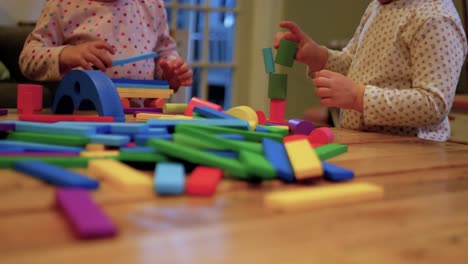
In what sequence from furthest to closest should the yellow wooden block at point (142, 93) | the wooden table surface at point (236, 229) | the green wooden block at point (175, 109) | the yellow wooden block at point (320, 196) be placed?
the yellow wooden block at point (142, 93) → the green wooden block at point (175, 109) → the yellow wooden block at point (320, 196) → the wooden table surface at point (236, 229)

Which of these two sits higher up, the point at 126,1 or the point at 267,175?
Result: the point at 126,1

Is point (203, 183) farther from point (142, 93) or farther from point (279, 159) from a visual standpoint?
point (142, 93)

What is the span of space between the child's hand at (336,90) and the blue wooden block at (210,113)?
28 centimetres

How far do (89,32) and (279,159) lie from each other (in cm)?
95

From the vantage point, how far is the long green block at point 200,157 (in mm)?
519

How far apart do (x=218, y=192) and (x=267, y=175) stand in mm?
61

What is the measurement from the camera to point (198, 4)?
2.96 m

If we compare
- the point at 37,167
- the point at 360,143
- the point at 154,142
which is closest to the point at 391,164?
the point at 360,143

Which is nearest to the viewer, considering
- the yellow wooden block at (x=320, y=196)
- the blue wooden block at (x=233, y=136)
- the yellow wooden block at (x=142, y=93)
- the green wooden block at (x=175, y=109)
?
the yellow wooden block at (x=320, y=196)

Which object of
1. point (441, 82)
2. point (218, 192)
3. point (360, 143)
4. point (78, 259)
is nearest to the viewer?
point (78, 259)

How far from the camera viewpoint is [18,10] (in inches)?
107

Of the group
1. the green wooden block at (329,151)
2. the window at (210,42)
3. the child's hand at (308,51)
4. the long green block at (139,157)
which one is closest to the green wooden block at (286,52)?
the child's hand at (308,51)

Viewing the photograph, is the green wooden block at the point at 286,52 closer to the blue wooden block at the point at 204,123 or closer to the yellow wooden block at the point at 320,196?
the blue wooden block at the point at 204,123

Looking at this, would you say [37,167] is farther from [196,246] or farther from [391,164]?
[391,164]
